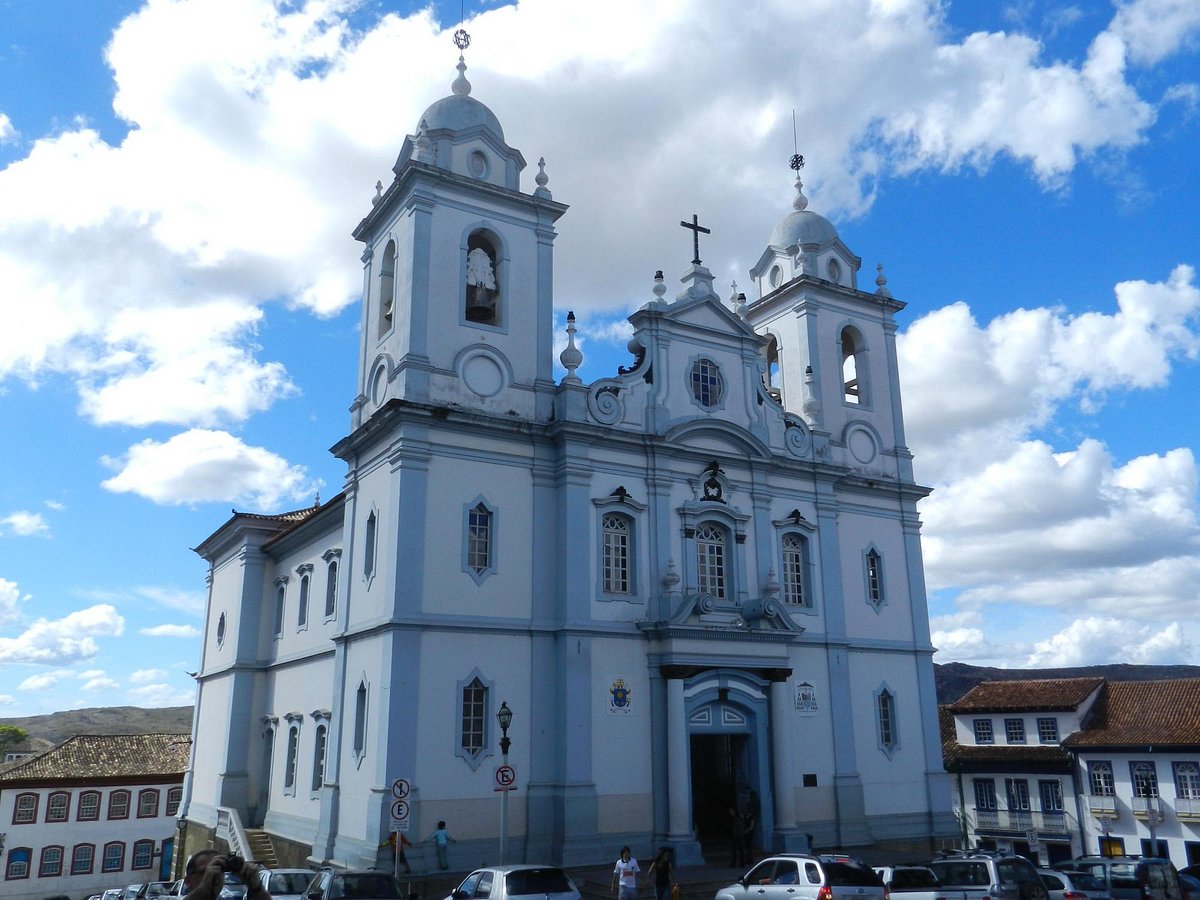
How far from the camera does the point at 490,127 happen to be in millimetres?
25375

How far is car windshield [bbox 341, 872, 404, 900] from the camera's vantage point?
51.2 ft

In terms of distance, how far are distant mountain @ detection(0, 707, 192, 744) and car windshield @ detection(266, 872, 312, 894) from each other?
12285 centimetres

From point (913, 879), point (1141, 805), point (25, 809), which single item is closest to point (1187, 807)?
point (1141, 805)

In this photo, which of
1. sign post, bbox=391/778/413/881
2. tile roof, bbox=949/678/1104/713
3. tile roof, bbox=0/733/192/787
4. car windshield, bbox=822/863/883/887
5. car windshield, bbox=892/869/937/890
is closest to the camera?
car windshield, bbox=822/863/883/887

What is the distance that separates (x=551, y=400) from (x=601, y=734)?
7910 mm

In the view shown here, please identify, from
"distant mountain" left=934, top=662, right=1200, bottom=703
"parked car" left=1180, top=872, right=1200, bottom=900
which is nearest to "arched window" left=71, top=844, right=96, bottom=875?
"parked car" left=1180, top=872, right=1200, bottom=900

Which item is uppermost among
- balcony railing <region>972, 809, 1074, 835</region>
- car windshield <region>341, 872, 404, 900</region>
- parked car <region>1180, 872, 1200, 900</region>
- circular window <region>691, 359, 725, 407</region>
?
circular window <region>691, 359, 725, 407</region>

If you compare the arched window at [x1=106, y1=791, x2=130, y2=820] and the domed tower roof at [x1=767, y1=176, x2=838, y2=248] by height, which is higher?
the domed tower roof at [x1=767, y1=176, x2=838, y2=248]

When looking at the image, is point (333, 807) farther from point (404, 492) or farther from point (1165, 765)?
point (1165, 765)

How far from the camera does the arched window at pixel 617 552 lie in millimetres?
23375

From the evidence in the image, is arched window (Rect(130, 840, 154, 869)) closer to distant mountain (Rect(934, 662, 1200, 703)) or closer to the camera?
the camera

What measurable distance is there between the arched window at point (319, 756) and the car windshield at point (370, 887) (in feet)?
31.4

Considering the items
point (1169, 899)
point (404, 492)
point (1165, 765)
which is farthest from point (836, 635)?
point (1165, 765)

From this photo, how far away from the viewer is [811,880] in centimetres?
1466
